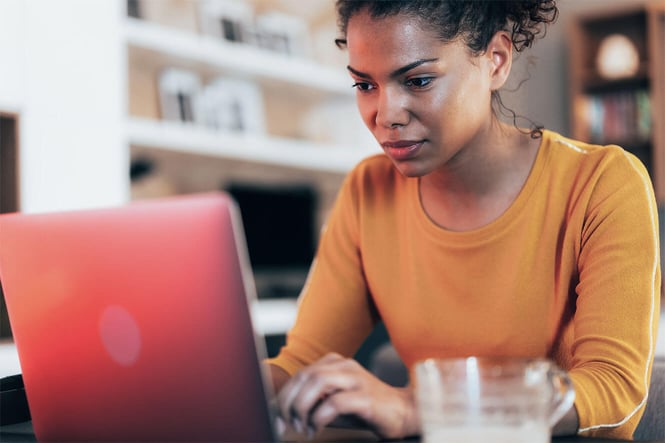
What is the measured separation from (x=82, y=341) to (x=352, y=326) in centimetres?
64

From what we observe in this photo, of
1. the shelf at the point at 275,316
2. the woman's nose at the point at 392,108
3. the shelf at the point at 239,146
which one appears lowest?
the shelf at the point at 275,316

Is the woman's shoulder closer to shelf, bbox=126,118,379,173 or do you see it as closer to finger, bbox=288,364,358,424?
finger, bbox=288,364,358,424

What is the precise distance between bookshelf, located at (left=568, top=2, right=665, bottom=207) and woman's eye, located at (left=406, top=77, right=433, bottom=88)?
359cm

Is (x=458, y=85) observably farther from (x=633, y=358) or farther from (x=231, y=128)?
(x=231, y=128)

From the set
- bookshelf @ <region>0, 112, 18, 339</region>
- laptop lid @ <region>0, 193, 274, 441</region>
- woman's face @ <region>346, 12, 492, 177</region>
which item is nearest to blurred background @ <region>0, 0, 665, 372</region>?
bookshelf @ <region>0, 112, 18, 339</region>

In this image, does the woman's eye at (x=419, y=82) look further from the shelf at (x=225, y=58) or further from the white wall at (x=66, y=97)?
the shelf at (x=225, y=58)

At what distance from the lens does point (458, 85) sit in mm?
1020

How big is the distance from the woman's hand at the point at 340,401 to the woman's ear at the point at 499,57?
0.56 m

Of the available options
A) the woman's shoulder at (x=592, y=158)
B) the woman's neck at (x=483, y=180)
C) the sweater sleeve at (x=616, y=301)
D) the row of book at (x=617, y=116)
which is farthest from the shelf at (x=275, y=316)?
the row of book at (x=617, y=116)

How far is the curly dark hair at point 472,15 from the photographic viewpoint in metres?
1.00

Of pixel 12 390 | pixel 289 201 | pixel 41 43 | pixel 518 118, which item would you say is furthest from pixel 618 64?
pixel 12 390

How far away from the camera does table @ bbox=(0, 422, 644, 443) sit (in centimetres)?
70

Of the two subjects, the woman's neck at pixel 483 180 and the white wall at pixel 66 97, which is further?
the white wall at pixel 66 97

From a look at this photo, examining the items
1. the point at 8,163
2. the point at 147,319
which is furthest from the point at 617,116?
the point at 147,319
